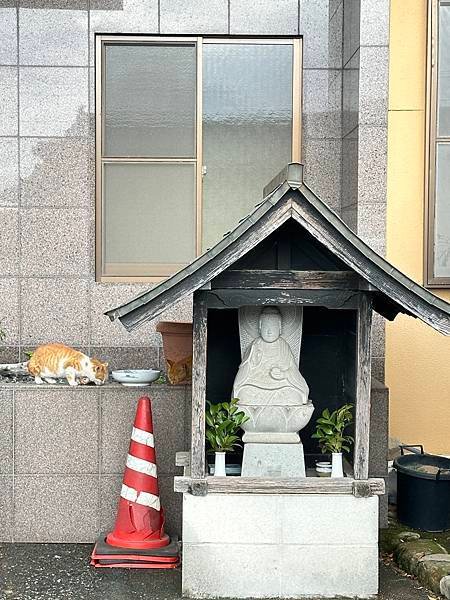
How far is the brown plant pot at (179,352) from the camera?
712cm

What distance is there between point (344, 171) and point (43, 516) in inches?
152

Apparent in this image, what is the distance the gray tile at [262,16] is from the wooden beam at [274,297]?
11.1 ft

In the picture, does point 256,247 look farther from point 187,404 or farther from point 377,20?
point 377,20

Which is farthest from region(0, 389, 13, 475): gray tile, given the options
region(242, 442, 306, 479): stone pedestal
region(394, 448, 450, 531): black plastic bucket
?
region(394, 448, 450, 531): black plastic bucket

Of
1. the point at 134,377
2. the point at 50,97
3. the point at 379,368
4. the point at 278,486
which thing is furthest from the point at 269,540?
the point at 50,97

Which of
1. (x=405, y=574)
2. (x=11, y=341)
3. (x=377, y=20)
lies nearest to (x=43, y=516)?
(x=11, y=341)

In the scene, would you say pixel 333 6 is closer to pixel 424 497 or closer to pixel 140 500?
pixel 424 497

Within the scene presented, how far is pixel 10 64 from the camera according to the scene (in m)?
8.36

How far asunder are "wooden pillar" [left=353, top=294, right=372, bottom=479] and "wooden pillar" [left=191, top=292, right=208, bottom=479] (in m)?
0.96

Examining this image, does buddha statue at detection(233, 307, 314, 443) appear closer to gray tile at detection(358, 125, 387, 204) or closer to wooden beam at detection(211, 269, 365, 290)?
wooden beam at detection(211, 269, 365, 290)

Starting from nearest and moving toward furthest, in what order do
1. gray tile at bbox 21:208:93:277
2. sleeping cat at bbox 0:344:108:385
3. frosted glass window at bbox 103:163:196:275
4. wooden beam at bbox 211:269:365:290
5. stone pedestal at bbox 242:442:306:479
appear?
wooden beam at bbox 211:269:365:290 < stone pedestal at bbox 242:442:306:479 < sleeping cat at bbox 0:344:108:385 < gray tile at bbox 21:208:93:277 < frosted glass window at bbox 103:163:196:275

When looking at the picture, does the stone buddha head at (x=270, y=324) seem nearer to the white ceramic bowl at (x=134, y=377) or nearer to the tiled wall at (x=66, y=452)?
the tiled wall at (x=66, y=452)

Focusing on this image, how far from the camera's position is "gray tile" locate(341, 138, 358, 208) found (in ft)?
26.2

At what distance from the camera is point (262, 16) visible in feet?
27.7
